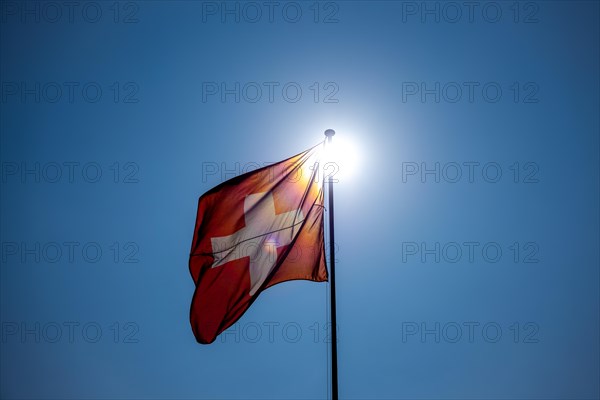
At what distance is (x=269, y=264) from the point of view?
5957mm

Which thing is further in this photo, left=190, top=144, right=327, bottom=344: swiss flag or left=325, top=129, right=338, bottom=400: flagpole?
left=190, top=144, right=327, bottom=344: swiss flag

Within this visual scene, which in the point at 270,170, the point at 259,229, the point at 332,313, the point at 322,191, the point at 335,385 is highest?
the point at 270,170

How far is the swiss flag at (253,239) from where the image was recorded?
234 inches

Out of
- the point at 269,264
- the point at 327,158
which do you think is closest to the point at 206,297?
the point at 269,264

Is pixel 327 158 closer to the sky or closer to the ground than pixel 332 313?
closer to the sky

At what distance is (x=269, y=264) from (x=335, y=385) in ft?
7.77

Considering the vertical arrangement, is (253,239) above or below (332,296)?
above

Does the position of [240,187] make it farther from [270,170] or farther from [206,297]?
[206,297]

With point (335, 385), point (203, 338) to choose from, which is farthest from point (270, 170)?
point (335, 385)

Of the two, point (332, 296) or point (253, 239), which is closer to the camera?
point (332, 296)

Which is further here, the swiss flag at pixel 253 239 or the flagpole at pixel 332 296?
the swiss flag at pixel 253 239

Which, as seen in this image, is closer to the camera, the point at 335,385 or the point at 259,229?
the point at 335,385

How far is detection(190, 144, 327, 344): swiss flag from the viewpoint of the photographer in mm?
5953

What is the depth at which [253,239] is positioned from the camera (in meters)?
6.17
